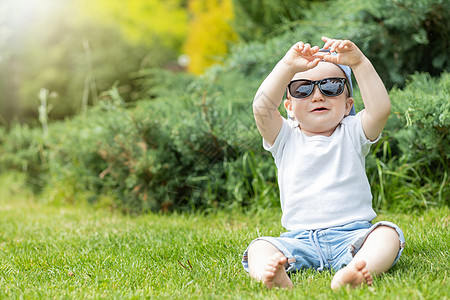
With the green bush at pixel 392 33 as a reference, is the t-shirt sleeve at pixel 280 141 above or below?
below

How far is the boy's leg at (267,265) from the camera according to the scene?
5.74 ft

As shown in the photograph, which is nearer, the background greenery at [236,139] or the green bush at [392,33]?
the background greenery at [236,139]

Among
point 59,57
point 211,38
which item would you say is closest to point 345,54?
point 211,38

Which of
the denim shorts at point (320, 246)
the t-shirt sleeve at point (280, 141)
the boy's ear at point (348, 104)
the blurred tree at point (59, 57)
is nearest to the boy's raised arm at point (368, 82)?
the boy's ear at point (348, 104)

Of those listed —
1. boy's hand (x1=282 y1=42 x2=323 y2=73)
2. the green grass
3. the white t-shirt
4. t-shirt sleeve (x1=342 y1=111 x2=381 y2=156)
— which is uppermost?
boy's hand (x1=282 y1=42 x2=323 y2=73)

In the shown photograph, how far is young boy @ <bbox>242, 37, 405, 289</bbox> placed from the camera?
2.01 m

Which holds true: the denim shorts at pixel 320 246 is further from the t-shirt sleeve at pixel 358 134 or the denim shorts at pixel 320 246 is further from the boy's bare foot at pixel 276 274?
the t-shirt sleeve at pixel 358 134

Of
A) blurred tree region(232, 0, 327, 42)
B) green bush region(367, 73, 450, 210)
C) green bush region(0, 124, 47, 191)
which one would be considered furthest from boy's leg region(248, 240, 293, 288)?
blurred tree region(232, 0, 327, 42)

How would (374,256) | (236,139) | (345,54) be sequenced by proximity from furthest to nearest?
(236,139), (345,54), (374,256)

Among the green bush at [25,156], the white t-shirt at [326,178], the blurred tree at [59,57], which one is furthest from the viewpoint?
the blurred tree at [59,57]

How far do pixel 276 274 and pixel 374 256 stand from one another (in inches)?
16.0

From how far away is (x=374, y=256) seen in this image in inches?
73.2

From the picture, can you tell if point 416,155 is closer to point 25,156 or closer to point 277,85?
point 277,85

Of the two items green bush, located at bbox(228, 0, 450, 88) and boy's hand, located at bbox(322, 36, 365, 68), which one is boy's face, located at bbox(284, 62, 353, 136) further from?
green bush, located at bbox(228, 0, 450, 88)
